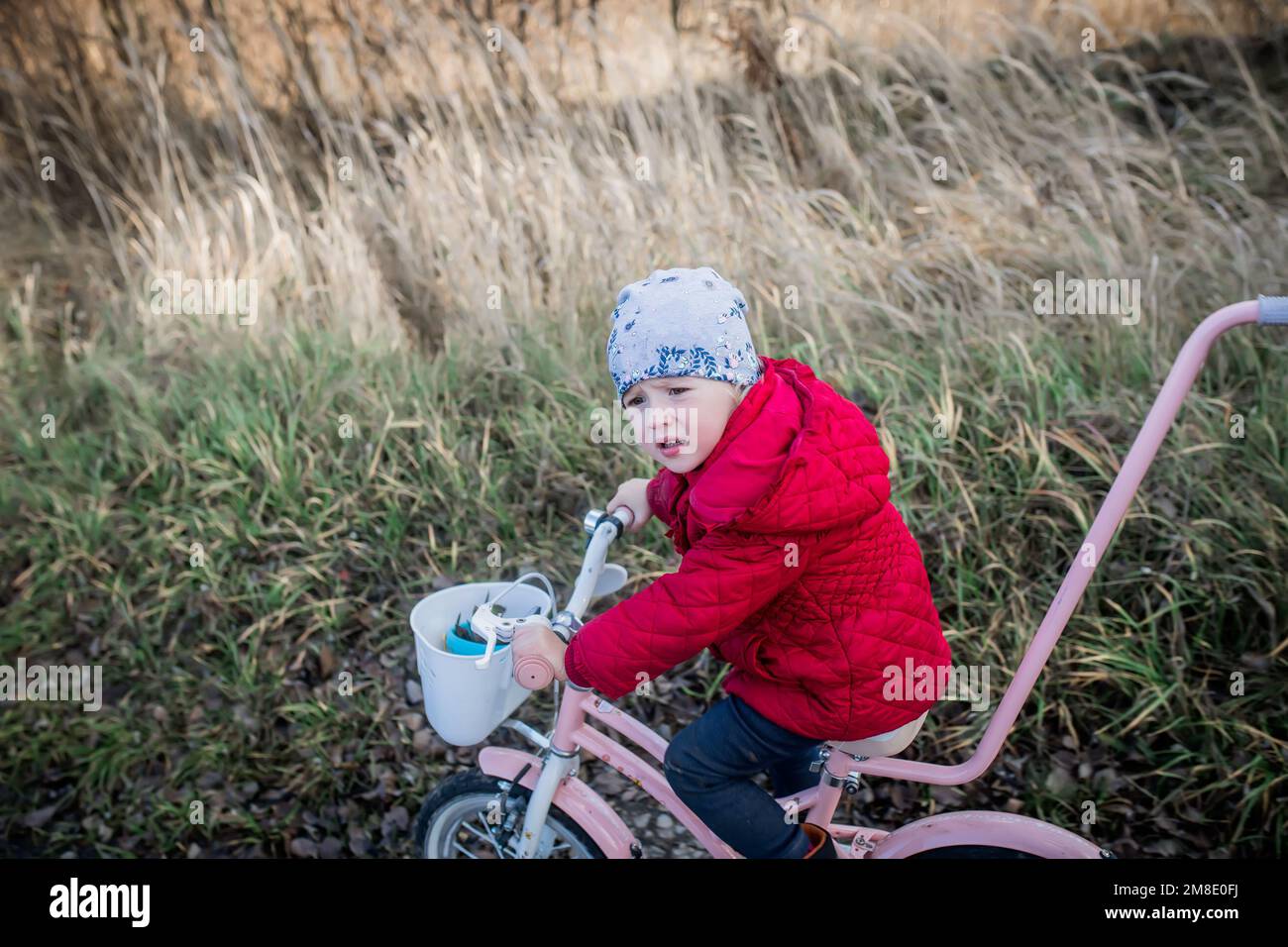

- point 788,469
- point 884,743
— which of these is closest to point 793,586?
point 788,469

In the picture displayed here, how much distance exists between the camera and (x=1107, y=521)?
1.90m

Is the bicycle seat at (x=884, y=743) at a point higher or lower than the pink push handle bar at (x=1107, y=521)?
lower

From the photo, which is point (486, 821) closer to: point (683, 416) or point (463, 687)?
point (463, 687)

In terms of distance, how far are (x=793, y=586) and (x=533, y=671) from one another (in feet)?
1.81

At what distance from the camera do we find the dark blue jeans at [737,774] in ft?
7.01

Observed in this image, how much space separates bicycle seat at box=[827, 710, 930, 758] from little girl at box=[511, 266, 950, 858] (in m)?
0.05

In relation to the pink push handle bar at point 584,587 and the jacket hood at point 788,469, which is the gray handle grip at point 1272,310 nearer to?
the jacket hood at point 788,469

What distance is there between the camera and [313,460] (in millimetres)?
3977

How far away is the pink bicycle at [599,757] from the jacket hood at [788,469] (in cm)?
38

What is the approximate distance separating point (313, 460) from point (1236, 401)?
3.44m

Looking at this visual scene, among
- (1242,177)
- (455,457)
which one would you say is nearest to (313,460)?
Answer: (455,457)

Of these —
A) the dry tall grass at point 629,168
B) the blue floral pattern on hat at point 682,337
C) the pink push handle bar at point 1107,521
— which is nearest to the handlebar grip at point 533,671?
the blue floral pattern on hat at point 682,337
